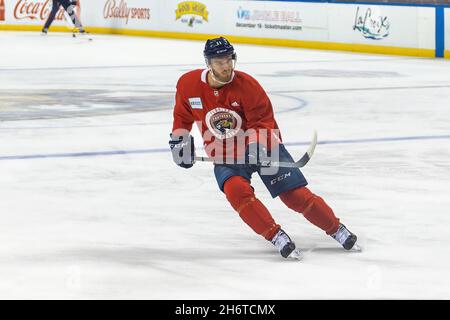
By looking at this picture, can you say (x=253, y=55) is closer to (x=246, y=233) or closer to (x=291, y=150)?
(x=291, y=150)

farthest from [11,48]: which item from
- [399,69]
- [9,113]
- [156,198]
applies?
[156,198]

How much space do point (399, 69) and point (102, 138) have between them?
844cm

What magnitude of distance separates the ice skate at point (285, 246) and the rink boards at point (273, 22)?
1504 cm

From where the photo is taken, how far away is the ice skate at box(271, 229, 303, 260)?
652 cm

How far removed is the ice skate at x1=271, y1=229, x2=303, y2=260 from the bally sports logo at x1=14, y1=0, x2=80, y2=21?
951 inches

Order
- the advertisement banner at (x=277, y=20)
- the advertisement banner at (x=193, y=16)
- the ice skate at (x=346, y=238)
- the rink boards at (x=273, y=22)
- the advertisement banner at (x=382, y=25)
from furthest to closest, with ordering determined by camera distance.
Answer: the advertisement banner at (x=193, y=16) < the advertisement banner at (x=277, y=20) < the rink boards at (x=273, y=22) < the advertisement banner at (x=382, y=25) < the ice skate at (x=346, y=238)

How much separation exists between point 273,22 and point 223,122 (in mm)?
18255

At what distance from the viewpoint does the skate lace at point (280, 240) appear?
21.5 ft

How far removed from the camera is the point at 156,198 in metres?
8.59

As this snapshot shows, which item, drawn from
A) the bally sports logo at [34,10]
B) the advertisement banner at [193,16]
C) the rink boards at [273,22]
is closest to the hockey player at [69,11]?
the rink boards at [273,22]

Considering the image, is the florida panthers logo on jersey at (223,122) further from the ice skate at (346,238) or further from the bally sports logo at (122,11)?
the bally sports logo at (122,11)

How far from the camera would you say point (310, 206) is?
22.2ft
